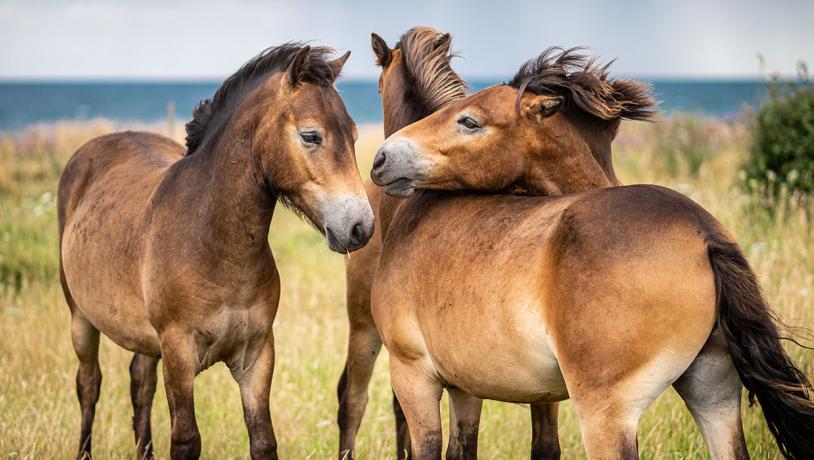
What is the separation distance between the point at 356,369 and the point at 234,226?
4.47ft

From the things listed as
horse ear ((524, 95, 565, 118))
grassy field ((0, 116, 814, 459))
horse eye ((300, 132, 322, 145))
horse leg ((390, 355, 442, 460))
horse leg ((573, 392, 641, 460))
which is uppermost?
horse ear ((524, 95, 565, 118))

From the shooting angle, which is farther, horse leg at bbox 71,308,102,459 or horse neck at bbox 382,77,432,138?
horse leg at bbox 71,308,102,459

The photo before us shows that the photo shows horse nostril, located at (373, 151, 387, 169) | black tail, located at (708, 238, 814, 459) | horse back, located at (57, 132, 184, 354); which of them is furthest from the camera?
horse back, located at (57, 132, 184, 354)

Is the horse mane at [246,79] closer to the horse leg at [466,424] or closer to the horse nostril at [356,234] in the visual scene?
the horse nostril at [356,234]

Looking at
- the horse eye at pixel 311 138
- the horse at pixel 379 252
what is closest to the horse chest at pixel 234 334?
the horse at pixel 379 252

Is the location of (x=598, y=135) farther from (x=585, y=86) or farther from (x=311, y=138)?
(x=311, y=138)

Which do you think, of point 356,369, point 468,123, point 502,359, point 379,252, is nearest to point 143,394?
point 356,369

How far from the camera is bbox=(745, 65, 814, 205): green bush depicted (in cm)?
927

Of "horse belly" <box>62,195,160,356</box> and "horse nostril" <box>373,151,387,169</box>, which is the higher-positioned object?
"horse nostril" <box>373,151,387,169</box>

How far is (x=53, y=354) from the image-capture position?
6496 mm

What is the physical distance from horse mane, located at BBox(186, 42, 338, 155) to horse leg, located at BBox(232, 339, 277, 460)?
1.17 meters

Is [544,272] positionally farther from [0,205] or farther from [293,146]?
[0,205]

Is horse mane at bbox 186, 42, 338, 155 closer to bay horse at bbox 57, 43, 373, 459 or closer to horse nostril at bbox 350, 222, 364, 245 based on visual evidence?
bay horse at bbox 57, 43, 373, 459

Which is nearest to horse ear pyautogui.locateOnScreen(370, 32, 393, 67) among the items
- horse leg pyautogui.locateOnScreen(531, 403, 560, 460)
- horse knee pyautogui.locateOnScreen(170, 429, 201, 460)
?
horse leg pyautogui.locateOnScreen(531, 403, 560, 460)
